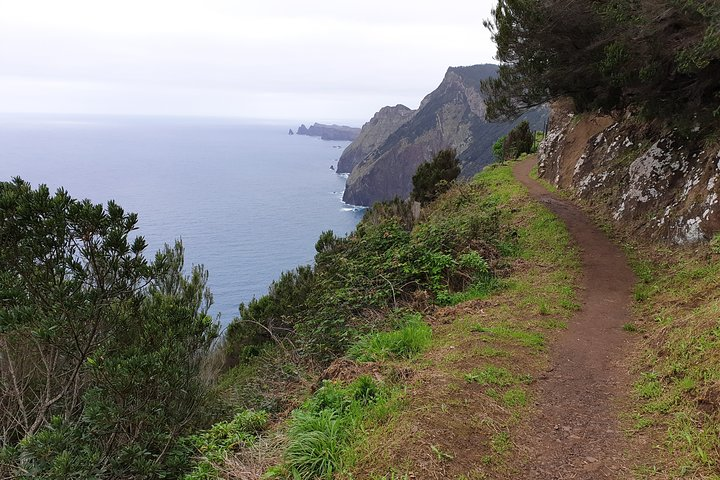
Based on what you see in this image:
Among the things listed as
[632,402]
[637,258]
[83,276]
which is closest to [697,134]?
[637,258]

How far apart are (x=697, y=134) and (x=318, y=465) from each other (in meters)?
12.5

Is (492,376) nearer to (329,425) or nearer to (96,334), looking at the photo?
(329,425)

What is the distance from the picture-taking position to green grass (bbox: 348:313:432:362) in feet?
21.5

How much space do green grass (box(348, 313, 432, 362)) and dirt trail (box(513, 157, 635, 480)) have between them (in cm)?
178

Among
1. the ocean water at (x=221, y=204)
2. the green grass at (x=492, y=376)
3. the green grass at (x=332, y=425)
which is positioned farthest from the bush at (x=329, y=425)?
the ocean water at (x=221, y=204)

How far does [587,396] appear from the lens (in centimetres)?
548

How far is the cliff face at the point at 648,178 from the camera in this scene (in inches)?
400

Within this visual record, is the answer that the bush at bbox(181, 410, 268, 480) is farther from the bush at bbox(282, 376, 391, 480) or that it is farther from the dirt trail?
the dirt trail

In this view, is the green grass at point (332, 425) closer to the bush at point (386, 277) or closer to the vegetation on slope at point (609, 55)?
the bush at point (386, 277)

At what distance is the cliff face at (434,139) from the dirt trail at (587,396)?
122 meters

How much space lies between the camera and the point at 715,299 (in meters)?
7.04

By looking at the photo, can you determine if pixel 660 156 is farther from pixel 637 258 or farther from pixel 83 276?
pixel 83 276

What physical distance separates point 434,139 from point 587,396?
16212cm

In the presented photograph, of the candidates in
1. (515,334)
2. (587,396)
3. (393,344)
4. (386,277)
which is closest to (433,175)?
(386,277)
